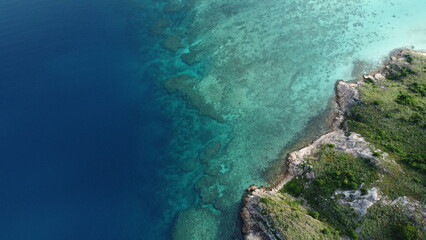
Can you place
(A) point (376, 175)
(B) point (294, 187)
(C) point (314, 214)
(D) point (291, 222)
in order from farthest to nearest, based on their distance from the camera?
(B) point (294, 187) < (A) point (376, 175) < (C) point (314, 214) < (D) point (291, 222)

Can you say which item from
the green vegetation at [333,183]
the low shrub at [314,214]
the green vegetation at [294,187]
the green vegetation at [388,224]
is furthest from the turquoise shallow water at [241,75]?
the green vegetation at [388,224]

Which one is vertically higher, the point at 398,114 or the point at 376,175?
the point at 398,114

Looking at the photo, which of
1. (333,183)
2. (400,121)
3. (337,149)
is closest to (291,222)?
(333,183)

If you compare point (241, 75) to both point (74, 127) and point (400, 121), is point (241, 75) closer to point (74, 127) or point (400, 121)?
point (400, 121)

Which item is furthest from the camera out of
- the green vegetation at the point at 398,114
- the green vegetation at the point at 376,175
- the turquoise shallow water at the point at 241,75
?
the turquoise shallow water at the point at 241,75

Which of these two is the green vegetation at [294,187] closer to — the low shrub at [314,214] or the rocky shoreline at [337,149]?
the rocky shoreline at [337,149]

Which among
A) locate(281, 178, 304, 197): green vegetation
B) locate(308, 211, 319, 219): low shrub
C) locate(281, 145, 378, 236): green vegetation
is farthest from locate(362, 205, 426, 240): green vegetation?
locate(281, 178, 304, 197): green vegetation

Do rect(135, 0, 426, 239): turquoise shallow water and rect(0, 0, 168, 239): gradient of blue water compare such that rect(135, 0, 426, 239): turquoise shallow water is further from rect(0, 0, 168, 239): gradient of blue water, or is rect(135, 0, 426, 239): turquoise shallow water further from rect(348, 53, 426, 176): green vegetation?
rect(348, 53, 426, 176): green vegetation
